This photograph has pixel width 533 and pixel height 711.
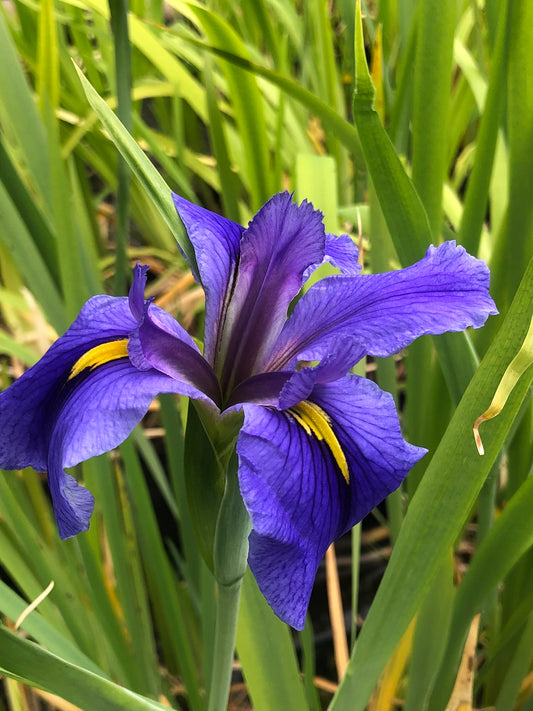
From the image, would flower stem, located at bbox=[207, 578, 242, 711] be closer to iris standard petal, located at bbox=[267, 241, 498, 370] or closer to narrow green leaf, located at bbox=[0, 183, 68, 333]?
iris standard petal, located at bbox=[267, 241, 498, 370]

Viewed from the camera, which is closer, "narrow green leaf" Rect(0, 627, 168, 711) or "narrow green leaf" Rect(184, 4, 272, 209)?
"narrow green leaf" Rect(0, 627, 168, 711)

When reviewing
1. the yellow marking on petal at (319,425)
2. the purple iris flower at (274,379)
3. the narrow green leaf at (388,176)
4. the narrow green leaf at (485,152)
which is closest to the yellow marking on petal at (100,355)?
the purple iris flower at (274,379)

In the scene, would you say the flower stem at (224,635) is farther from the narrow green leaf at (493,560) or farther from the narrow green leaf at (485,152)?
the narrow green leaf at (485,152)

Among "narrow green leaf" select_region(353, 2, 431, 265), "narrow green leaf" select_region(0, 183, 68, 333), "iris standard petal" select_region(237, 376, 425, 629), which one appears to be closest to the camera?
"iris standard petal" select_region(237, 376, 425, 629)

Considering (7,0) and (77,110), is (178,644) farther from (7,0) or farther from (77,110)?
(7,0)

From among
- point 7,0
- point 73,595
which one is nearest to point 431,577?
point 73,595

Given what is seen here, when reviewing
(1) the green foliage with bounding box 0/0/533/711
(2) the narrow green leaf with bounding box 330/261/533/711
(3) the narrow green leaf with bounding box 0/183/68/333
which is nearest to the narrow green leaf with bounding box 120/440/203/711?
(1) the green foliage with bounding box 0/0/533/711
